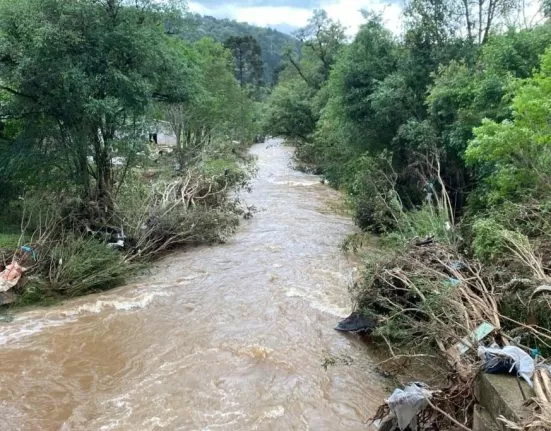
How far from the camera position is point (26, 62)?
1020 cm

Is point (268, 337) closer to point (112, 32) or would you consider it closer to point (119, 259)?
point (119, 259)

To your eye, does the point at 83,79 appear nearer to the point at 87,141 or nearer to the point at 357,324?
the point at 87,141

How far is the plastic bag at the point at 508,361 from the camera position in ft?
15.4

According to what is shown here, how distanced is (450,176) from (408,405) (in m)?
10.3

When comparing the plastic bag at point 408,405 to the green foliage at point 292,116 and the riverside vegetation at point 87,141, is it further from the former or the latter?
the green foliage at point 292,116

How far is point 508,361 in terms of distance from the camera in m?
4.80

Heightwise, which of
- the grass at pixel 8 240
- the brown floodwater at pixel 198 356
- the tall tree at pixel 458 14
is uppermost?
the tall tree at pixel 458 14

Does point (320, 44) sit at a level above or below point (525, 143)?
above

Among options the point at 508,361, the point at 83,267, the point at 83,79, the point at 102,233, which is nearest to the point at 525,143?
the point at 508,361

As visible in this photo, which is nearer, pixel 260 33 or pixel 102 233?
pixel 102 233

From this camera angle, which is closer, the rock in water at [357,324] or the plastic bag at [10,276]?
the rock in water at [357,324]

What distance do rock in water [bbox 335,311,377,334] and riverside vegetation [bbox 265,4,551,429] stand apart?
0.23 metres

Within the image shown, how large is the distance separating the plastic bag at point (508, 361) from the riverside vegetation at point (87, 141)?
24.9 feet

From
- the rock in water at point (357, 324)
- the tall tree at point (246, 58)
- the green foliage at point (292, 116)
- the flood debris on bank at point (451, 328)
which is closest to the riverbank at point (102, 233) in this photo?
the rock in water at point (357, 324)
